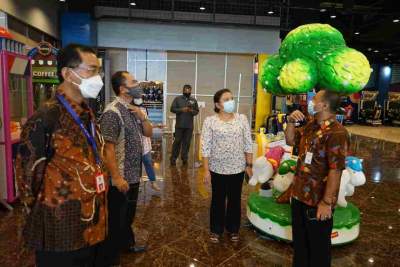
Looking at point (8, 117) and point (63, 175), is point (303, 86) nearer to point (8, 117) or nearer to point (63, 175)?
point (63, 175)

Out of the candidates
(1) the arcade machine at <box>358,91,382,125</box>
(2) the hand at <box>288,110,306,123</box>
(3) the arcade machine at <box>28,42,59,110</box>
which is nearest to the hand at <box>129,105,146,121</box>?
(2) the hand at <box>288,110,306,123</box>

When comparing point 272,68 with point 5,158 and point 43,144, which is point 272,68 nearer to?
point 43,144

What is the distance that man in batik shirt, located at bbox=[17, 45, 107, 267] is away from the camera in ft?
4.48

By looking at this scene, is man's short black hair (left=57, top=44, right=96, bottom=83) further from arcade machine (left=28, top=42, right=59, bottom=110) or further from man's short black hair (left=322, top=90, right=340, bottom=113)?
arcade machine (left=28, top=42, right=59, bottom=110)

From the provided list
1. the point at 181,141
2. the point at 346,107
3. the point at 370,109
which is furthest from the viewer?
the point at 370,109

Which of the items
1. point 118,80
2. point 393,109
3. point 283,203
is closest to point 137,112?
point 118,80

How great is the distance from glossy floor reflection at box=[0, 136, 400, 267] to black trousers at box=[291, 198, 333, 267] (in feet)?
1.73

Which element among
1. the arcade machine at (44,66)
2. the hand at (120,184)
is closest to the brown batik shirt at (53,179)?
the hand at (120,184)

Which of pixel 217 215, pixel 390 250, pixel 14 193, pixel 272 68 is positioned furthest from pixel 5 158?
pixel 390 250

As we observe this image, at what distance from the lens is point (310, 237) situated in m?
2.16

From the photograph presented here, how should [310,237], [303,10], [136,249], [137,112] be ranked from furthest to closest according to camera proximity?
1. [303,10]
2. [136,249]
3. [137,112]
4. [310,237]

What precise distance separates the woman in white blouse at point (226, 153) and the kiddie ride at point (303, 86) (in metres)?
0.38

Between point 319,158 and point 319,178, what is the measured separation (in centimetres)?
13

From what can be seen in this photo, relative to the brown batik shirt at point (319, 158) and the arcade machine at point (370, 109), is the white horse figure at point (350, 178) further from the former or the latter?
the arcade machine at point (370, 109)
